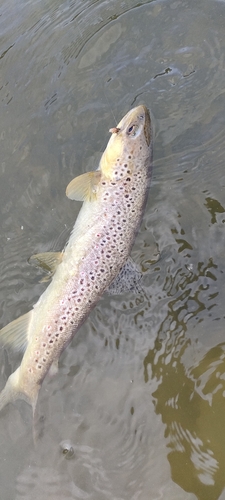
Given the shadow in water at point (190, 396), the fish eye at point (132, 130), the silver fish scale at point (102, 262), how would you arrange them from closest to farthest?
1. the silver fish scale at point (102, 262)
2. the shadow in water at point (190, 396)
3. the fish eye at point (132, 130)

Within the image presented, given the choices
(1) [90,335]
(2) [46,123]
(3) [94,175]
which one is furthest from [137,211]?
(2) [46,123]

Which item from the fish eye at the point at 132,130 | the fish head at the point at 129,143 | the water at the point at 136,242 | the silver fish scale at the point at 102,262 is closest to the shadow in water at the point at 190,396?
the water at the point at 136,242

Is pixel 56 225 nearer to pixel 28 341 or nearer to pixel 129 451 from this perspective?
pixel 28 341

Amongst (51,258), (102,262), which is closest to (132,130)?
(102,262)

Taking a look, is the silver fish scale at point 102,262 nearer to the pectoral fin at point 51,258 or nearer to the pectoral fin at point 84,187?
the pectoral fin at point 84,187

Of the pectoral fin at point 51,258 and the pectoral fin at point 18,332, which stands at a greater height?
the pectoral fin at point 51,258

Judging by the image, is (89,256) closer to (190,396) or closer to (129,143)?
(129,143)
